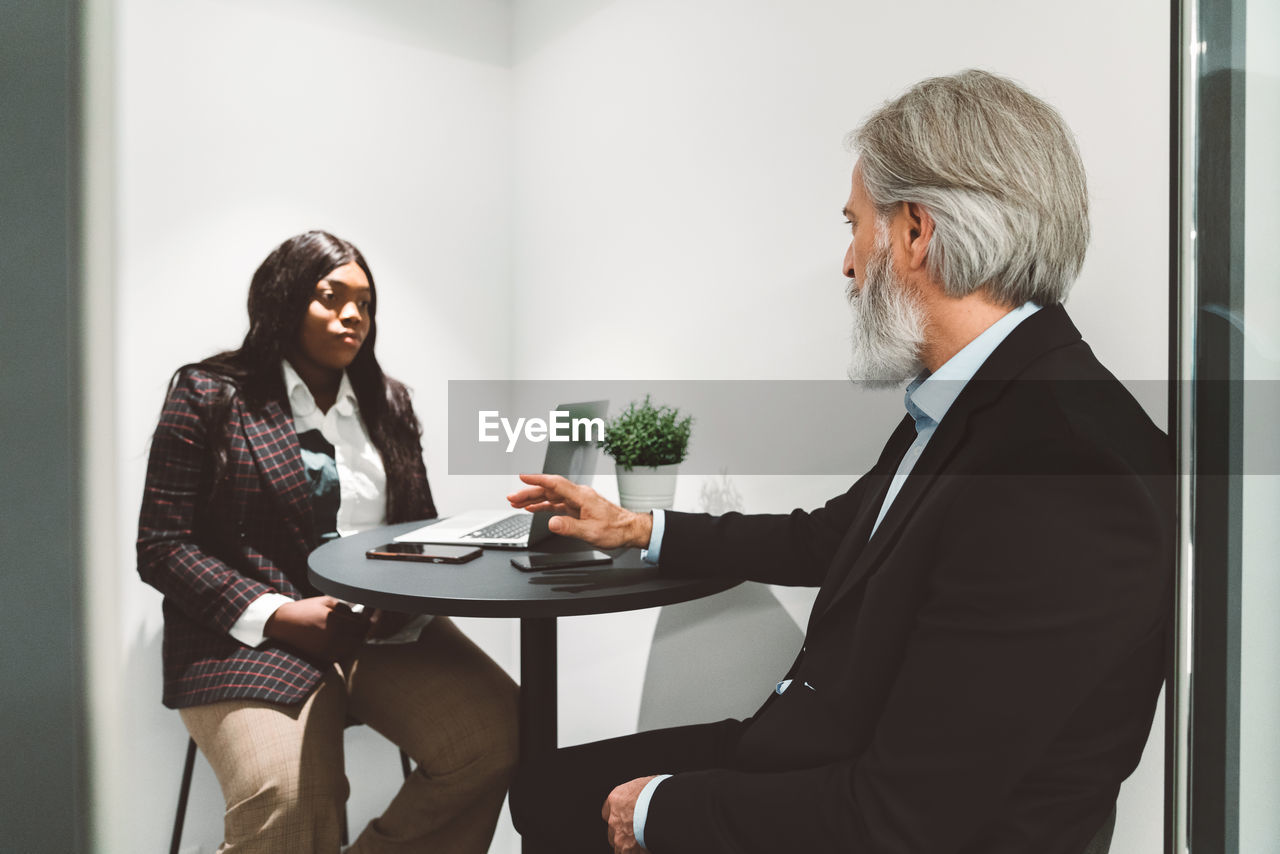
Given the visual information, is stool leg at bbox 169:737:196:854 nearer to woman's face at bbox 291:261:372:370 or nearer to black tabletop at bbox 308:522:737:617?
black tabletop at bbox 308:522:737:617

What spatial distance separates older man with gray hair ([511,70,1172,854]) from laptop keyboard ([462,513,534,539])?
1.84 ft

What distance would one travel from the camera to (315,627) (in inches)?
59.8

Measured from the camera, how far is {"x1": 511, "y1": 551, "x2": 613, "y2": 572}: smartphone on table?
1.35 meters

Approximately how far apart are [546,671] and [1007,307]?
3.25 ft

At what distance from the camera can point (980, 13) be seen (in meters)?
1.40

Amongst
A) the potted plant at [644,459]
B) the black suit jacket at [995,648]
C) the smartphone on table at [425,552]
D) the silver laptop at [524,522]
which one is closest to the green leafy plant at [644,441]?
the potted plant at [644,459]

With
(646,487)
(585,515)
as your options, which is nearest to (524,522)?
(646,487)

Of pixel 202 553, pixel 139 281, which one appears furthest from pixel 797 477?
pixel 139 281

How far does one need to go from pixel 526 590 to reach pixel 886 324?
2.22 feet

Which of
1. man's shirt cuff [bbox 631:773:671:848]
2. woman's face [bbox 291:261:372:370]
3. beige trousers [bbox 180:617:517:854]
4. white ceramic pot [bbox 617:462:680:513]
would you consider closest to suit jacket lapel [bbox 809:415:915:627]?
man's shirt cuff [bbox 631:773:671:848]

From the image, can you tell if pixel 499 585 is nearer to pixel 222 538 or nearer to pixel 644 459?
pixel 644 459

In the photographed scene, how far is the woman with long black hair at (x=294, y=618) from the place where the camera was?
4.68 feet

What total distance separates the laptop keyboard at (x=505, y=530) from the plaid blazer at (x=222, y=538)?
16.4 inches

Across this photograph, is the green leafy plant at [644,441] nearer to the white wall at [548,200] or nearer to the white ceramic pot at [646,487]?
the white ceramic pot at [646,487]
